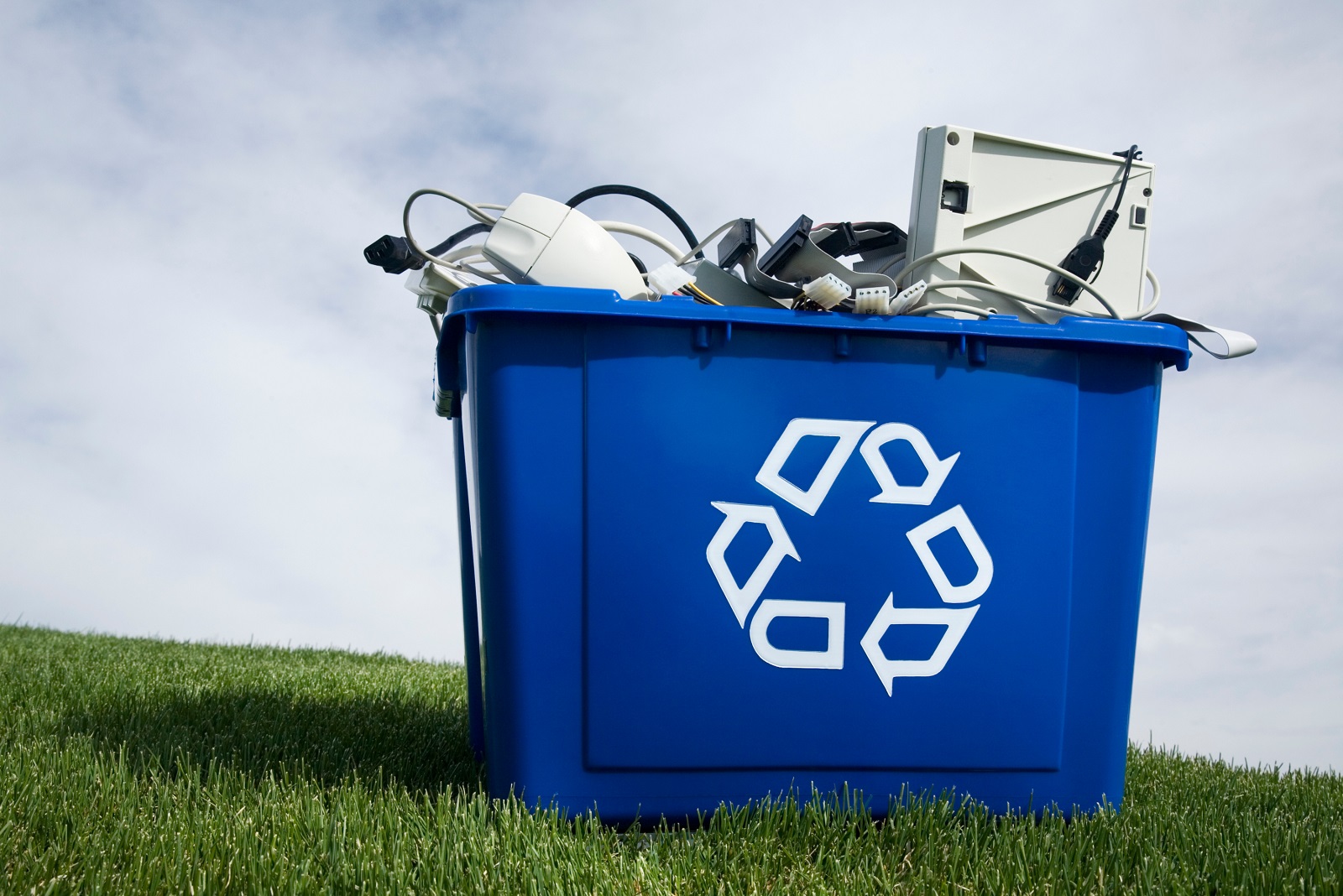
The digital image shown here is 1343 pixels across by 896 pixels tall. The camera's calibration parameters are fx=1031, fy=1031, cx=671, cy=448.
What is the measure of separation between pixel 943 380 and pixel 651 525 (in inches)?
20.6

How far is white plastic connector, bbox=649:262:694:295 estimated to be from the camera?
5.33ft

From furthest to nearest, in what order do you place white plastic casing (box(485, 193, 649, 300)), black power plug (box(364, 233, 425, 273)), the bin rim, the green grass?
1. black power plug (box(364, 233, 425, 273))
2. white plastic casing (box(485, 193, 649, 300))
3. the bin rim
4. the green grass

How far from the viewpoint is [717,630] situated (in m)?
1.58

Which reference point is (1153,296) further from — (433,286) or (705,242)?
(433,286)

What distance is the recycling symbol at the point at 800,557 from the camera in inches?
62.6

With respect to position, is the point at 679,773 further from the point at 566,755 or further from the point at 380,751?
the point at 380,751

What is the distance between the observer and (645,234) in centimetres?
188

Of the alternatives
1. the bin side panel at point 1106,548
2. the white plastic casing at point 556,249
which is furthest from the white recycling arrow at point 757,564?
the bin side panel at point 1106,548

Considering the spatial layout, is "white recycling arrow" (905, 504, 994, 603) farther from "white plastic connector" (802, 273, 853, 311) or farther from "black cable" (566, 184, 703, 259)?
"black cable" (566, 184, 703, 259)

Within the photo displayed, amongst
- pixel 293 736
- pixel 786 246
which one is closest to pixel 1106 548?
pixel 786 246

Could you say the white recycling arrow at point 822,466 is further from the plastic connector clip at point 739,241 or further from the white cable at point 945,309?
the plastic connector clip at point 739,241

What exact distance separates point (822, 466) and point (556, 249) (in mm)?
544

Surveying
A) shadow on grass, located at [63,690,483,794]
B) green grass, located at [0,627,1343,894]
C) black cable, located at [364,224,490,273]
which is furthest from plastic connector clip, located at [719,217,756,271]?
shadow on grass, located at [63,690,483,794]

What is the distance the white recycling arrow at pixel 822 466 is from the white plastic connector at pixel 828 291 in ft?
0.60
